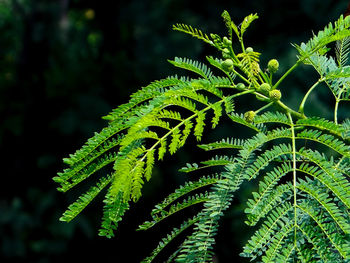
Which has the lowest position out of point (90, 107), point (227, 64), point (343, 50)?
point (227, 64)

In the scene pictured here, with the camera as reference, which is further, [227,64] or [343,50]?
[343,50]

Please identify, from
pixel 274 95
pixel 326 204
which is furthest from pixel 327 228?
pixel 274 95

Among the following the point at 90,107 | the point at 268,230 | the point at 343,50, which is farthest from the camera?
the point at 90,107

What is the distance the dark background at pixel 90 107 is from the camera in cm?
441

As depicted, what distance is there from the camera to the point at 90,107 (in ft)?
14.7

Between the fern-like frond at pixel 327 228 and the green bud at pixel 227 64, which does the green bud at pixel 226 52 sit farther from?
the fern-like frond at pixel 327 228

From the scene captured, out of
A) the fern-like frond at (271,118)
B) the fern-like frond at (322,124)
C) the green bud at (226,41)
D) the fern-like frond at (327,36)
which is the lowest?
the fern-like frond at (322,124)

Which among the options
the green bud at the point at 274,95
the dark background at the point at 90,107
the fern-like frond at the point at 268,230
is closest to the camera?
the fern-like frond at the point at 268,230

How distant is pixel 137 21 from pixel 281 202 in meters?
4.72

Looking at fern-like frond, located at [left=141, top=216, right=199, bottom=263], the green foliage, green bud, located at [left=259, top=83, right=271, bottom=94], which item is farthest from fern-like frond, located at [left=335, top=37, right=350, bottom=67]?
fern-like frond, located at [left=141, top=216, right=199, bottom=263]

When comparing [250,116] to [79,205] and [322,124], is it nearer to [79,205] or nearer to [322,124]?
[322,124]

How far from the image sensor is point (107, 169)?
407cm

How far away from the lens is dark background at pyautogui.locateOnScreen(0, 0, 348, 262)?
441 cm

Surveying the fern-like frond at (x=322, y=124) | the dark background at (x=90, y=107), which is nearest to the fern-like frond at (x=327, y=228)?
the fern-like frond at (x=322, y=124)
